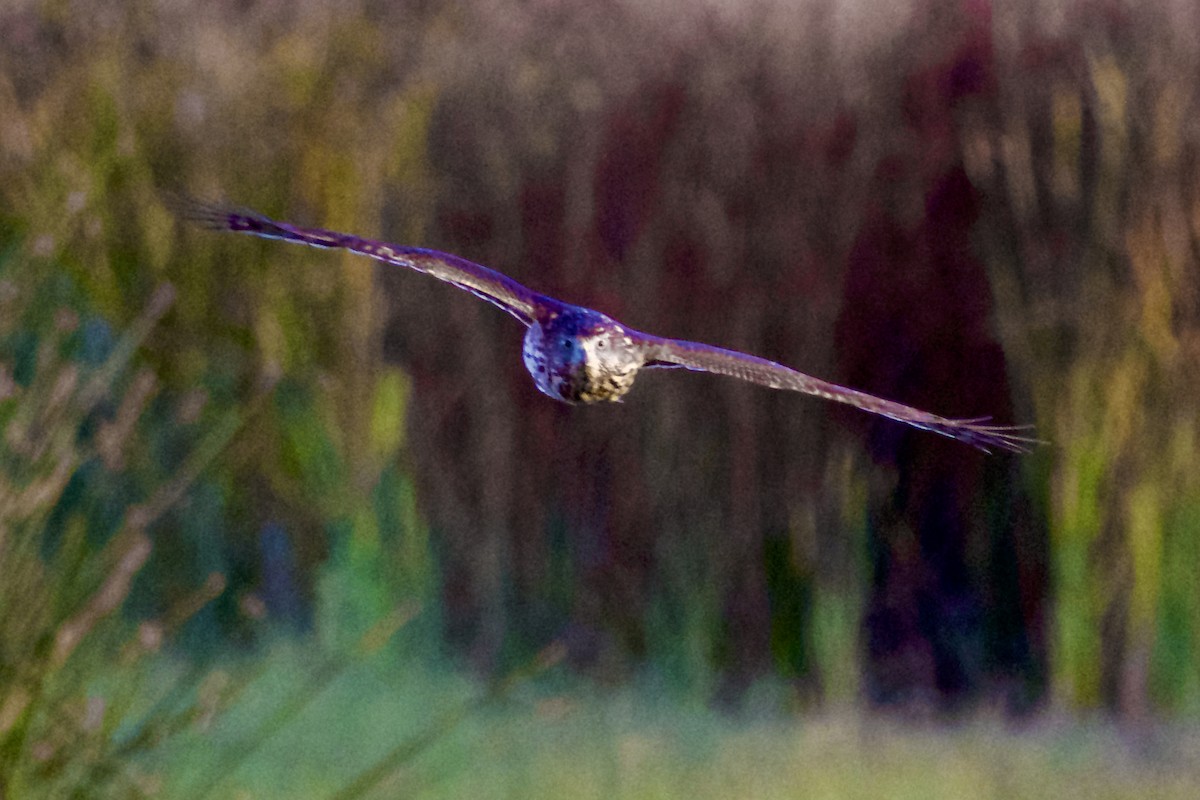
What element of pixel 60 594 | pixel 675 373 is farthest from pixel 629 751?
pixel 60 594

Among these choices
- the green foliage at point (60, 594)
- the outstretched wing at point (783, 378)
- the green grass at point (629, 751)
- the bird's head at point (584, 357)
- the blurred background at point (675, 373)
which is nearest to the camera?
the green foliage at point (60, 594)

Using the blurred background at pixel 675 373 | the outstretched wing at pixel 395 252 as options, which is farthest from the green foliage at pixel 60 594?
the blurred background at pixel 675 373

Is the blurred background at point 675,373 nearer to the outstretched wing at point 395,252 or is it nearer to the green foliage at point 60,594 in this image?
the outstretched wing at point 395,252

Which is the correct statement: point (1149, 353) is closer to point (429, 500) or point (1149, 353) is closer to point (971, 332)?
point (971, 332)

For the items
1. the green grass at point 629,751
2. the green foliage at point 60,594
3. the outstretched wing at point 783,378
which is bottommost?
the green grass at point 629,751

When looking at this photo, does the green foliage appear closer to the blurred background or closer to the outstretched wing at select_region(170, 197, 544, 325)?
the outstretched wing at select_region(170, 197, 544, 325)

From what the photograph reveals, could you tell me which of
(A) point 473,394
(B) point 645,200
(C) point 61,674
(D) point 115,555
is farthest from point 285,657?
(D) point 115,555

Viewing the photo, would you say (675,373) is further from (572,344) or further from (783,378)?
(783,378)
